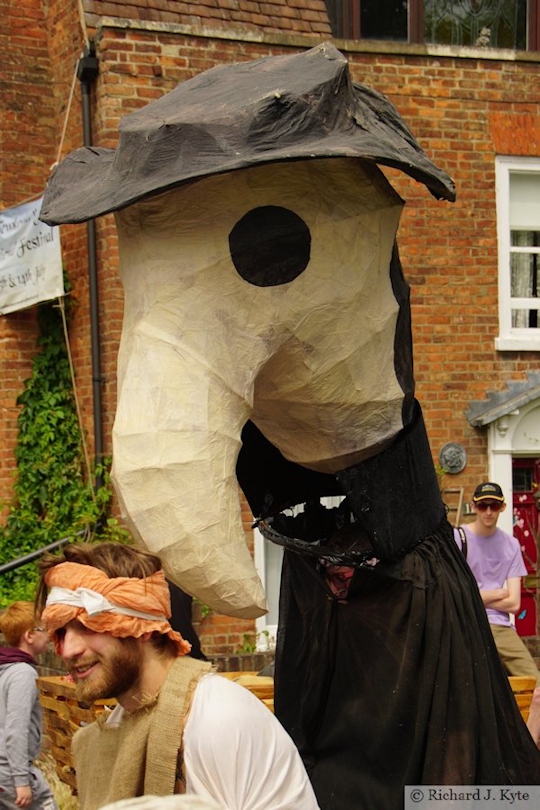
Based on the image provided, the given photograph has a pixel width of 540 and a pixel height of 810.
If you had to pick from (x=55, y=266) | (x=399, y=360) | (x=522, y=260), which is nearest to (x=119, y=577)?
(x=399, y=360)

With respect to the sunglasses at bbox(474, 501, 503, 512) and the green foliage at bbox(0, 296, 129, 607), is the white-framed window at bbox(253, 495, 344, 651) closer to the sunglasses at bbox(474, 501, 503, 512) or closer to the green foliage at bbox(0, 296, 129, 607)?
the green foliage at bbox(0, 296, 129, 607)

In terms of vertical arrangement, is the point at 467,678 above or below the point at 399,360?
below

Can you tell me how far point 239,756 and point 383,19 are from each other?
414 inches

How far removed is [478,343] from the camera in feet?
36.9

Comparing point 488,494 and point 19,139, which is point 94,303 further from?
point 488,494

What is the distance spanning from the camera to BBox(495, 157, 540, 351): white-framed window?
11352 millimetres

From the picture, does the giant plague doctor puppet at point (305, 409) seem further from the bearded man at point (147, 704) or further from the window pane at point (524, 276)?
the window pane at point (524, 276)

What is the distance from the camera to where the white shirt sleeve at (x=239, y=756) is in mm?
2297

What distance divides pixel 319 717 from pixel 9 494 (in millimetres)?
7641

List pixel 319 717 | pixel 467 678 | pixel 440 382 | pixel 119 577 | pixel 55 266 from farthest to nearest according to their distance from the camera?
1. pixel 440 382
2. pixel 55 266
3. pixel 319 717
4. pixel 467 678
5. pixel 119 577

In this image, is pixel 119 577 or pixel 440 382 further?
pixel 440 382

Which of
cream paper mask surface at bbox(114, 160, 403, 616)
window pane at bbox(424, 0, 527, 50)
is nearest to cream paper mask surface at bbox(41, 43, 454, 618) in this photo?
cream paper mask surface at bbox(114, 160, 403, 616)

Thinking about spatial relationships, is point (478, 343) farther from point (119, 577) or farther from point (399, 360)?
point (119, 577)

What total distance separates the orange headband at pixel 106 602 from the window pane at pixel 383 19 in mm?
10078
